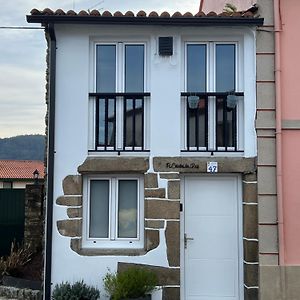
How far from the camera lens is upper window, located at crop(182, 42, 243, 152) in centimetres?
930

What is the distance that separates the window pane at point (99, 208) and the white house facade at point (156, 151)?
2 cm

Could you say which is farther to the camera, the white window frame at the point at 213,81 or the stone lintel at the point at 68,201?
the white window frame at the point at 213,81

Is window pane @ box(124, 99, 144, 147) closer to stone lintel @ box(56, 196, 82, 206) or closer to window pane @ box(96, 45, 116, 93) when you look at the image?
window pane @ box(96, 45, 116, 93)

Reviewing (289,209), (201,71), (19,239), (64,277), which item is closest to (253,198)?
(289,209)

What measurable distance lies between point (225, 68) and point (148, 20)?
1798mm

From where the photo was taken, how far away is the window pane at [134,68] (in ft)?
30.8

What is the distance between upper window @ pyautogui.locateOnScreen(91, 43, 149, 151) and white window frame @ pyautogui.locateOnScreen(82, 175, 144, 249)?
61 centimetres

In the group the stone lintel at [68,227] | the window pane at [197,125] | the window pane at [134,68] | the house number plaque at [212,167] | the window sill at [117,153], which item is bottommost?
the stone lintel at [68,227]

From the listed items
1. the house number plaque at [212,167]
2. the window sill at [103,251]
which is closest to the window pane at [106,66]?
the house number plaque at [212,167]

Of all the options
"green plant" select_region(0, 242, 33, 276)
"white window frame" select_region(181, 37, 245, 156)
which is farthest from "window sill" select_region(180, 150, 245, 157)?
"green plant" select_region(0, 242, 33, 276)

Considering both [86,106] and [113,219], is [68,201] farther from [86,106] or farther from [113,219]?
[86,106]

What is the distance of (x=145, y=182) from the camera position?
30.1 ft

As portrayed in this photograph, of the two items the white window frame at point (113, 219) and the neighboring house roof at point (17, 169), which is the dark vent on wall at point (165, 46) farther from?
the neighboring house roof at point (17, 169)

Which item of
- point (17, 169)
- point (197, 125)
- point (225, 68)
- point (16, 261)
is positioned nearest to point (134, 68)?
point (197, 125)
